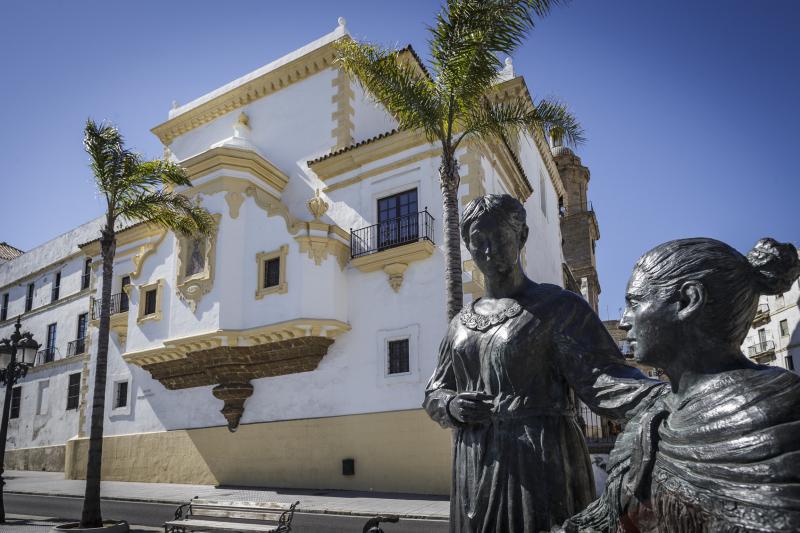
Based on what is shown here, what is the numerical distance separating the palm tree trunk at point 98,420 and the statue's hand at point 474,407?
11.1 metres

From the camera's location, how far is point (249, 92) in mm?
23250

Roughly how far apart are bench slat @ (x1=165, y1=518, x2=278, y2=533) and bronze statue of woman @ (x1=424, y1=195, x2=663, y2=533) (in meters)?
7.53

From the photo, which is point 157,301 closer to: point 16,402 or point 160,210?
point 160,210

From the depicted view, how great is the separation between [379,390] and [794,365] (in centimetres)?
3242

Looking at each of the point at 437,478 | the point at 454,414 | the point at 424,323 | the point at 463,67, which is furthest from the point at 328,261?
the point at 454,414

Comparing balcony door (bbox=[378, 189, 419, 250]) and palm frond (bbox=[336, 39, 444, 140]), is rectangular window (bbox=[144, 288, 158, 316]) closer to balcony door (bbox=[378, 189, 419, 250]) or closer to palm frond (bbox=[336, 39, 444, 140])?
balcony door (bbox=[378, 189, 419, 250])

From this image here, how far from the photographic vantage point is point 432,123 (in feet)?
37.3

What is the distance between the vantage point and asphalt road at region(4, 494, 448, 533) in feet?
36.5

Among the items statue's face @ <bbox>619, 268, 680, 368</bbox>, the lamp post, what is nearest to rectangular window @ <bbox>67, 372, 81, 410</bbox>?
the lamp post

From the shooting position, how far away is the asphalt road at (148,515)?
1114 centimetres

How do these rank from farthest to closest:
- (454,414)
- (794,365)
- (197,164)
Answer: (794,365) → (197,164) → (454,414)

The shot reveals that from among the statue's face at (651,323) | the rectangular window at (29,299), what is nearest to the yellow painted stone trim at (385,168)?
the statue's face at (651,323)

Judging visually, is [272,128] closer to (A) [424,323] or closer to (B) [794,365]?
(A) [424,323]

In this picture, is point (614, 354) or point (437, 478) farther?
point (437, 478)
